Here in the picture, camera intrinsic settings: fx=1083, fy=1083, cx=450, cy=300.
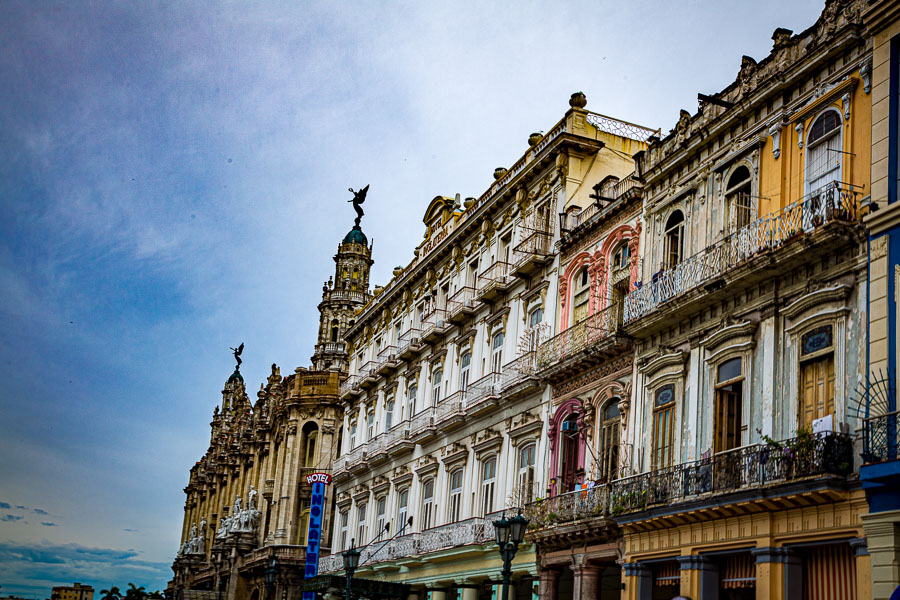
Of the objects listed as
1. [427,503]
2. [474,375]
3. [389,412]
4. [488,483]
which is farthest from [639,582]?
[389,412]

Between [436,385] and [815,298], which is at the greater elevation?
[436,385]

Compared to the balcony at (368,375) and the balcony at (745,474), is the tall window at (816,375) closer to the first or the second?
the balcony at (745,474)

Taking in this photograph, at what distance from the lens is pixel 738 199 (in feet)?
68.6

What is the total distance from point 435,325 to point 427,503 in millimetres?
5998

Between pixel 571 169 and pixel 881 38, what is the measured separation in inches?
496

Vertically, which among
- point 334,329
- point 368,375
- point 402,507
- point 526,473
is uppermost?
point 334,329

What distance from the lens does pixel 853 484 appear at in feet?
52.3

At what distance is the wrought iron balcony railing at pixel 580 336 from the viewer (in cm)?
2475

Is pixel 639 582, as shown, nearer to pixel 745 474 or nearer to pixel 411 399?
pixel 745 474

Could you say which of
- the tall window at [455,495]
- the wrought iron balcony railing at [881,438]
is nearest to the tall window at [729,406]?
the wrought iron balcony railing at [881,438]

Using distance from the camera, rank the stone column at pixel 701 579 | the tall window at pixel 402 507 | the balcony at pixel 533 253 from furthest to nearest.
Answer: the tall window at pixel 402 507, the balcony at pixel 533 253, the stone column at pixel 701 579

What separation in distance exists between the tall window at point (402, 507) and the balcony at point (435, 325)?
5.22 m

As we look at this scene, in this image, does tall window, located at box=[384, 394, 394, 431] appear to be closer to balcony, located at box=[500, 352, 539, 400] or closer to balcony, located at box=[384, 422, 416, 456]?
balcony, located at box=[384, 422, 416, 456]

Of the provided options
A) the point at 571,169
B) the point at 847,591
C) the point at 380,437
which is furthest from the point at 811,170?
the point at 380,437
